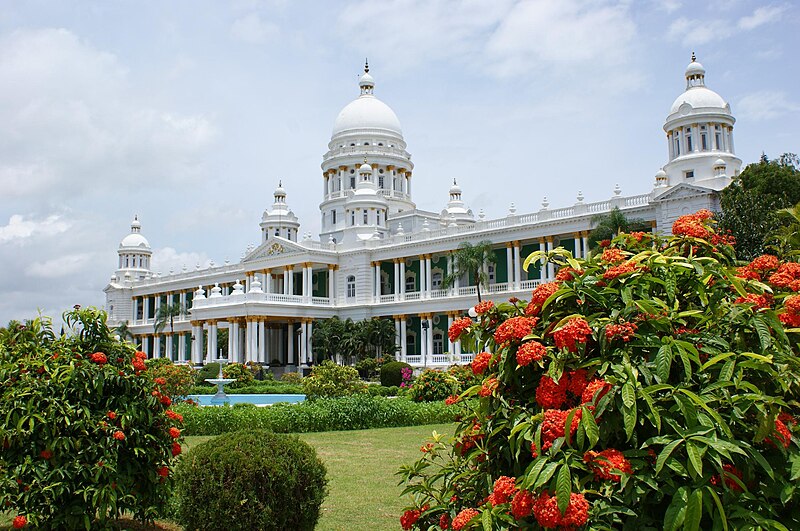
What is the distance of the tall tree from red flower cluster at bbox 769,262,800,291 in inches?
976

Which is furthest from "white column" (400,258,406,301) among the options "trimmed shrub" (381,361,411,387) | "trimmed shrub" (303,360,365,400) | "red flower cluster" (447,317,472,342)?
"red flower cluster" (447,317,472,342)

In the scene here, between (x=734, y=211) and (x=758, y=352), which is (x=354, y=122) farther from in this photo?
(x=758, y=352)

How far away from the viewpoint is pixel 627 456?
3512mm

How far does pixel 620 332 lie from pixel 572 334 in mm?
243

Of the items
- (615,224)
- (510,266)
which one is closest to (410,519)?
(615,224)

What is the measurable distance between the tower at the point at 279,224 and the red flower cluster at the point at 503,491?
194 ft

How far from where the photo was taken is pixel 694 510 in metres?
3.24

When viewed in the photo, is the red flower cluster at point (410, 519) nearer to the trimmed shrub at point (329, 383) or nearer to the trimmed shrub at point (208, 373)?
the trimmed shrub at point (329, 383)

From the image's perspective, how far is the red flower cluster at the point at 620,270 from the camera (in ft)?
13.5

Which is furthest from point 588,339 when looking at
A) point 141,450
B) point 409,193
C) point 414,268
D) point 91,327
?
point 409,193

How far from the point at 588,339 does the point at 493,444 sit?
0.81 meters

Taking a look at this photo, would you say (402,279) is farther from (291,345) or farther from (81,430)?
(81,430)

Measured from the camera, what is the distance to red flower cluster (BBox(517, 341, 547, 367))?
12.6ft


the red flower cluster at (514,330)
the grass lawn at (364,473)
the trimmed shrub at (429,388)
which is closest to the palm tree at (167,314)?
the trimmed shrub at (429,388)
